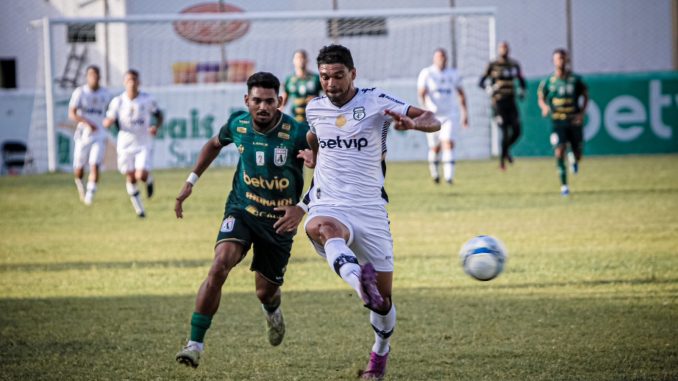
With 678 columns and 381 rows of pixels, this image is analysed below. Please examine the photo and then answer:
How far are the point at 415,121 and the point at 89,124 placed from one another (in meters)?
12.5

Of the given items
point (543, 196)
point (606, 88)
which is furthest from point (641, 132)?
point (543, 196)

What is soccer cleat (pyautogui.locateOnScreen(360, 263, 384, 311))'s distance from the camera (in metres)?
5.59

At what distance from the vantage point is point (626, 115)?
26.1m

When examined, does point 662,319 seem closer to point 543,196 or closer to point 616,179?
point 543,196

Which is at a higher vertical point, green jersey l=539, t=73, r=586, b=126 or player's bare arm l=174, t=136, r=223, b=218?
green jersey l=539, t=73, r=586, b=126

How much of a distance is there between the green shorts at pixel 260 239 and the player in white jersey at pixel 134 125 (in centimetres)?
999

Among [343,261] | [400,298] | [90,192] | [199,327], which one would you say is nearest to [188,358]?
[199,327]

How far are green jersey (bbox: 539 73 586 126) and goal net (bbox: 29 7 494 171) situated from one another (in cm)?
657

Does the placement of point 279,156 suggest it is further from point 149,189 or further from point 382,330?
point 149,189

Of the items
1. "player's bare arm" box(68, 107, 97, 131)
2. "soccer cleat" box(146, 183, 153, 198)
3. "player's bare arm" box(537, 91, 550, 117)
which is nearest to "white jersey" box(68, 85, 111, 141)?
"player's bare arm" box(68, 107, 97, 131)

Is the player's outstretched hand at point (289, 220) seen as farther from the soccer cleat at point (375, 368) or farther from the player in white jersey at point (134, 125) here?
the player in white jersey at point (134, 125)

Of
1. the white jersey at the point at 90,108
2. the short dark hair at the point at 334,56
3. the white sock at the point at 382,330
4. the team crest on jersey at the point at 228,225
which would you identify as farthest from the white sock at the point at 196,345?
the white jersey at the point at 90,108

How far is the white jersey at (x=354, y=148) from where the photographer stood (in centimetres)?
645

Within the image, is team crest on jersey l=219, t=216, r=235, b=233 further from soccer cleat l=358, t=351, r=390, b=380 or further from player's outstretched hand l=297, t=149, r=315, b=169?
soccer cleat l=358, t=351, r=390, b=380
